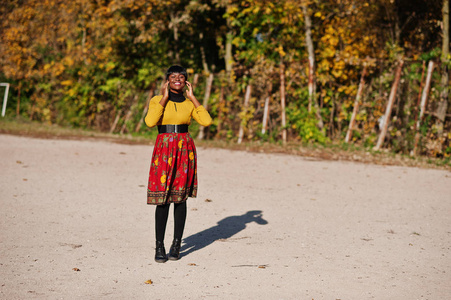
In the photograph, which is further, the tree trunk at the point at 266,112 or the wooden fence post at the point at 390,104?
the tree trunk at the point at 266,112

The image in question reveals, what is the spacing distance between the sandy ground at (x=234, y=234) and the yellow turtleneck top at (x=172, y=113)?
1270 mm

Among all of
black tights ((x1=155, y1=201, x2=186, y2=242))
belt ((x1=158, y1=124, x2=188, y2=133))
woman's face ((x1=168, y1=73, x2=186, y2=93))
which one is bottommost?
→ black tights ((x1=155, y1=201, x2=186, y2=242))

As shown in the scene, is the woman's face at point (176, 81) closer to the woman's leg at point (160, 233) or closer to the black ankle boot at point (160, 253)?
the woman's leg at point (160, 233)

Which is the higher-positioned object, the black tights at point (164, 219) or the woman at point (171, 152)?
the woman at point (171, 152)

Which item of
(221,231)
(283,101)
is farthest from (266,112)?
(221,231)

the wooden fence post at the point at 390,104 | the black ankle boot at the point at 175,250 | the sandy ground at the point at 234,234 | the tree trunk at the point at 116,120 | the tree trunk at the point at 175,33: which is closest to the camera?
the sandy ground at the point at 234,234

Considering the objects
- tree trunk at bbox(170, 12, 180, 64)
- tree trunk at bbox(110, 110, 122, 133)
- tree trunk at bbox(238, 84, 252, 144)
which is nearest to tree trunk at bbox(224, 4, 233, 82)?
tree trunk at bbox(238, 84, 252, 144)

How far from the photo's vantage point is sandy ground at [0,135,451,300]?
4.46 metres

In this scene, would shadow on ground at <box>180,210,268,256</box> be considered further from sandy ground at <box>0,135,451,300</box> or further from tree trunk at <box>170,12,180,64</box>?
tree trunk at <box>170,12,180,64</box>

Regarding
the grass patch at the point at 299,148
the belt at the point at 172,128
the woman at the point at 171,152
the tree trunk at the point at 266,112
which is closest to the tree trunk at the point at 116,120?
the grass patch at the point at 299,148

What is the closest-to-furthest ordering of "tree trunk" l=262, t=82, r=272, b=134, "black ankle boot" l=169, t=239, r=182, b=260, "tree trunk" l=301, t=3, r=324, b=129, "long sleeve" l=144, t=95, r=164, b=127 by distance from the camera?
"long sleeve" l=144, t=95, r=164, b=127
"black ankle boot" l=169, t=239, r=182, b=260
"tree trunk" l=301, t=3, r=324, b=129
"tree trunk" l=262, t=82, r=272, b=134

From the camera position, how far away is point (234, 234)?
6262 millimetres

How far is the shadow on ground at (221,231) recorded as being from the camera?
18.9 feet

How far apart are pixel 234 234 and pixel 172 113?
181 cm
